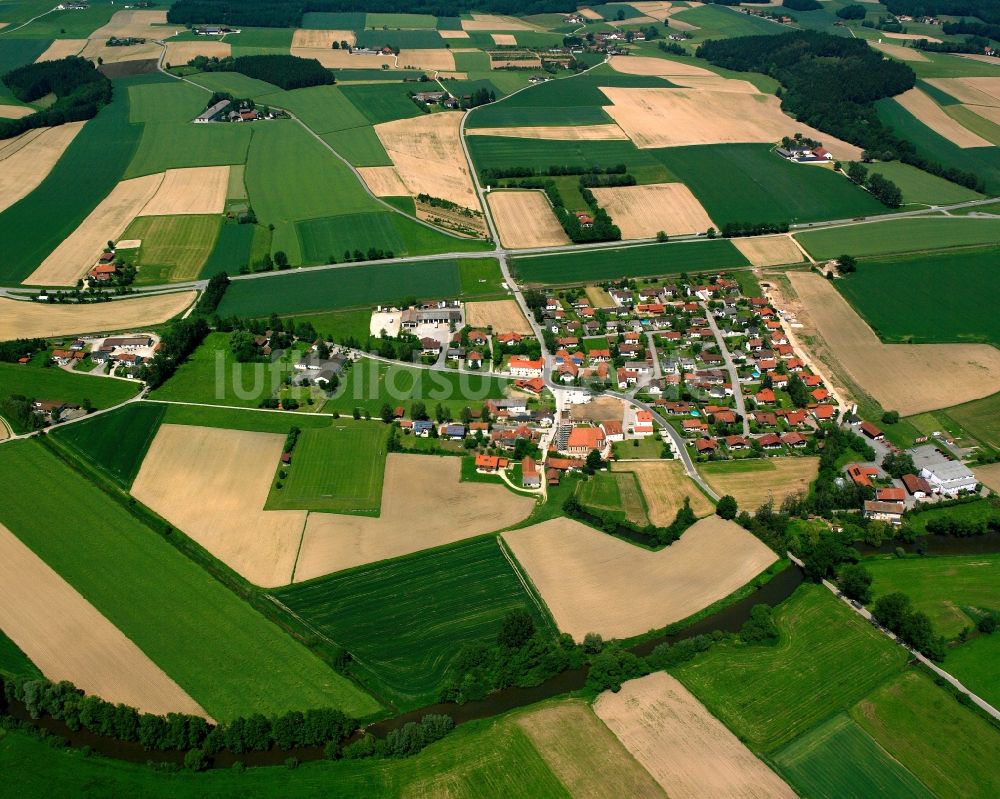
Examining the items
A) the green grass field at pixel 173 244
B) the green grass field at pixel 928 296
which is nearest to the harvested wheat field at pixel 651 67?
the green grass field at pixel 928 296

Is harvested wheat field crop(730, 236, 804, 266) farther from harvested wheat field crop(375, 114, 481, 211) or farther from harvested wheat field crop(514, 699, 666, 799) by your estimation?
harvested wheat field crop(514, 699, 666, 799)

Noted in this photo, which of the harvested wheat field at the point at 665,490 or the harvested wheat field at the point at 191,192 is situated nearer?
the harvested wheat field at the point at 665,490

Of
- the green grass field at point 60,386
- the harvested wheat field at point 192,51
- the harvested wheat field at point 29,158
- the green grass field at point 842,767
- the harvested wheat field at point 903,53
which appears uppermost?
the harvested wheat field at point 192,51

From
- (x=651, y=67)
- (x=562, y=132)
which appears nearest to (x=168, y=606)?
(x=562, y=132)

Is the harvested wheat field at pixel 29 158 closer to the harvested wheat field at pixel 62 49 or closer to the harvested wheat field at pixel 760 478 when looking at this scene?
the harvested wheat field at pixel 62 49

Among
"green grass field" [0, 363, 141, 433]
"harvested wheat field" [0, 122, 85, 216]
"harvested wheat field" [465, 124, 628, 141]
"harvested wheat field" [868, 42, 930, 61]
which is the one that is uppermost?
"harvested wheat field" [0, 122, 85, 216]

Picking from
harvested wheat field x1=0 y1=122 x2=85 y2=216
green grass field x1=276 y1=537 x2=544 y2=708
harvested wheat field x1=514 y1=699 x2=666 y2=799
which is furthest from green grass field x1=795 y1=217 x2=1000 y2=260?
harvested wheat field x1=0 y1=122 x2=85 y2=216
